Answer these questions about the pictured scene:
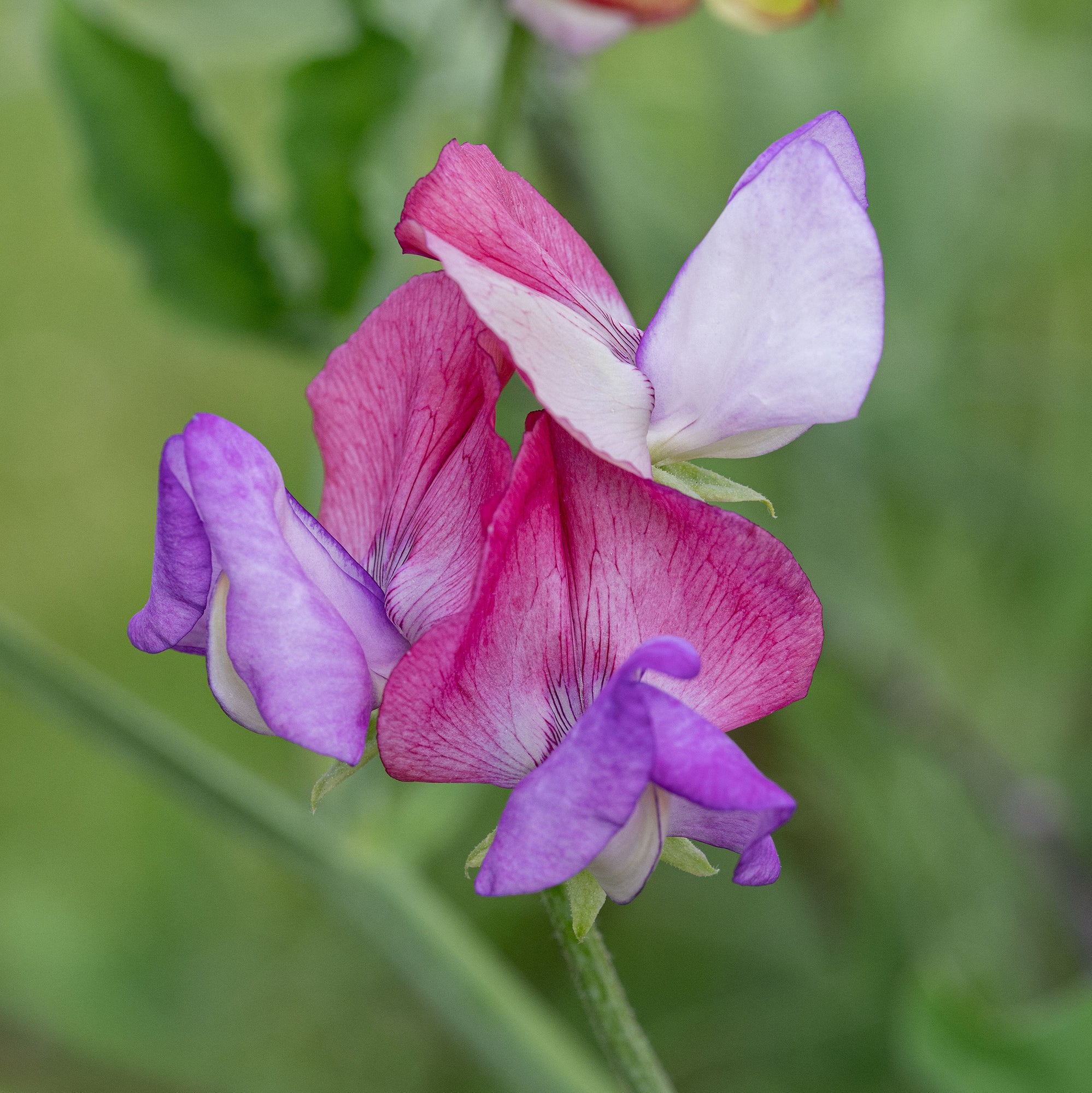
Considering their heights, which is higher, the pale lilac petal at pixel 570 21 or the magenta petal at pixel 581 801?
the pale lilac petal at pixel 570 21

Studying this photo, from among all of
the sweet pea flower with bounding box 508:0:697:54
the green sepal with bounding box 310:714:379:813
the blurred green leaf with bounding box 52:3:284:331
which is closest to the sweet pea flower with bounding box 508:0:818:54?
the sweet pea flower with bounding box 508:0:697:54

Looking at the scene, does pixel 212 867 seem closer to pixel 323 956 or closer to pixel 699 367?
pixel 323 956

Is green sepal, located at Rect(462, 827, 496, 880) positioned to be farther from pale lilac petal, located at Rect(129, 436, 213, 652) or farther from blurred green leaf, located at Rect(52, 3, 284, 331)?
blurred green leaf, located at Rect(52, 3, 284, 331)

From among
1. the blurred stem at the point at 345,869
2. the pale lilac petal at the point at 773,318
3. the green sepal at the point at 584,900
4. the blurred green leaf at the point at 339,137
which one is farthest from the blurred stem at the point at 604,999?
the blurred green leaf at the point at 339,137

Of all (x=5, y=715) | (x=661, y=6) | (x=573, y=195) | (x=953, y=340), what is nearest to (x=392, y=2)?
(x=573, y=195)

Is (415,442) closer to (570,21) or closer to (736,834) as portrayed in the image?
(736,834)

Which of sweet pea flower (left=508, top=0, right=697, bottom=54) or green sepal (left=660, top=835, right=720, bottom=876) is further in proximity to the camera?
sweet pea flower (left=508, top=0, right=697, bottom=54)

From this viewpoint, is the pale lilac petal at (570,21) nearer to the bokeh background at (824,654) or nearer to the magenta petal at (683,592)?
the bokeh background at (824,654)
